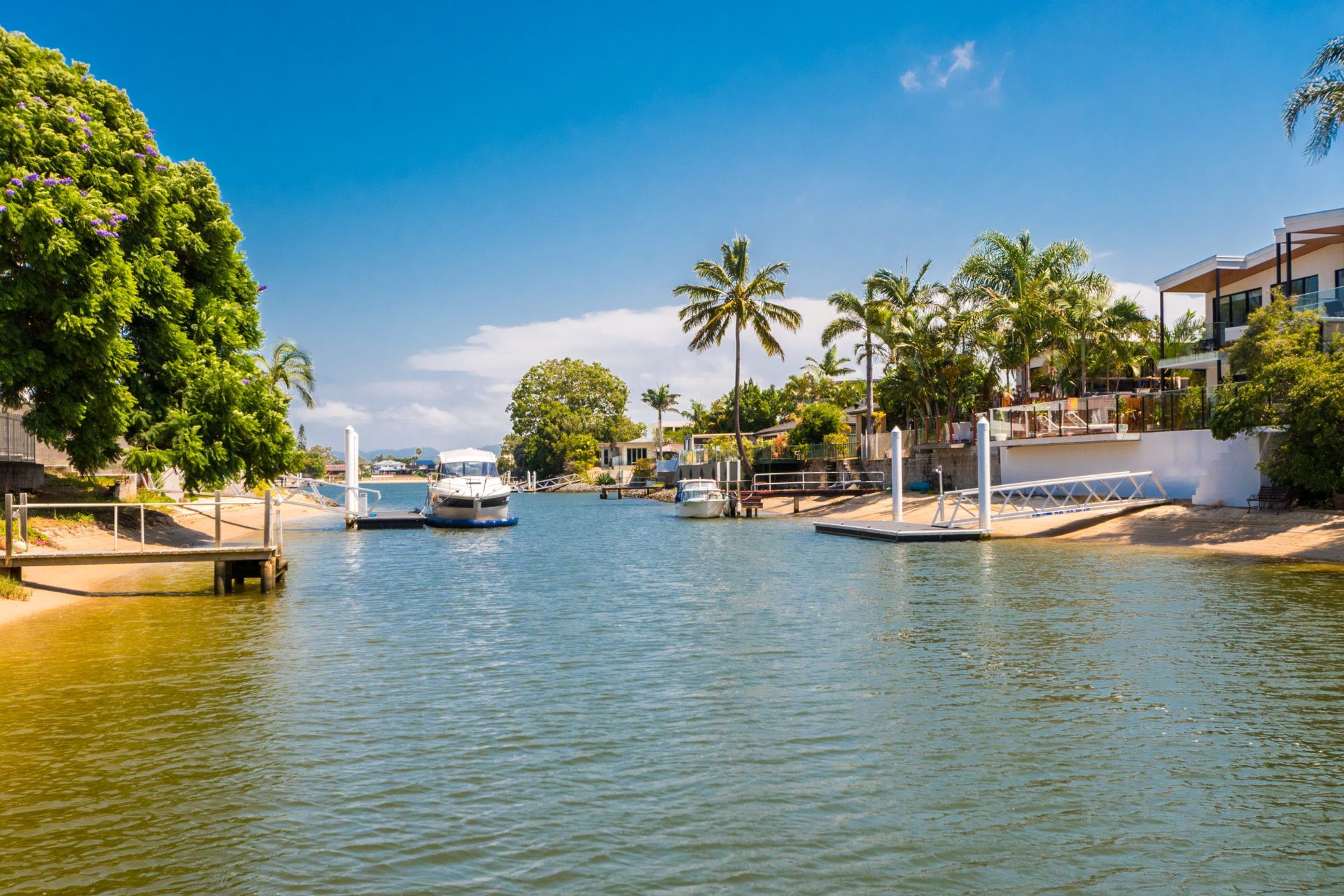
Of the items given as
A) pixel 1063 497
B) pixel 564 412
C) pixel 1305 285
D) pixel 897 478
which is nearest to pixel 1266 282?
pixel 1305 285

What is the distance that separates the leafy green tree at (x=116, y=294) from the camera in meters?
23.3

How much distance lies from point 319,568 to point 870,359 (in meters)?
42.0

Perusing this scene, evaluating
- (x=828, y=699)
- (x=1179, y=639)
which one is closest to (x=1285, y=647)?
(x=1179, y=639)

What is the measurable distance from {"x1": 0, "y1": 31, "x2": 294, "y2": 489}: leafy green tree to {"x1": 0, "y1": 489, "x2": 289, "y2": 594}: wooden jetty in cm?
359

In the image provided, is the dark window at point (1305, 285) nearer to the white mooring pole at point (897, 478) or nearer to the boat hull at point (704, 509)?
the white mooring pole at point (897, 478)

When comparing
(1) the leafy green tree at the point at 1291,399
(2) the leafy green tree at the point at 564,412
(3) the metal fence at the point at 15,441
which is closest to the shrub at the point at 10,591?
(3) the metal fence at the point at 15,441

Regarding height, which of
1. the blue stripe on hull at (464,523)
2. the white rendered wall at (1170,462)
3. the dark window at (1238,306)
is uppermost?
the dark window at (1238,306)

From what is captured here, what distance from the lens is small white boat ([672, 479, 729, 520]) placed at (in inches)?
2124

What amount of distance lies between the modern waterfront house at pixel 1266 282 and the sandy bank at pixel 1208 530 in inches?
201

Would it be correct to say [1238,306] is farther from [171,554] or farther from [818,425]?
[171,554]

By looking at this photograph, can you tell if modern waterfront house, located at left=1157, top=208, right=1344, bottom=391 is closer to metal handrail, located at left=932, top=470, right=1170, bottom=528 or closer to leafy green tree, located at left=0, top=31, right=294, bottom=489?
metal handrail, located at left=932, top=470, right=1170, bottom=528

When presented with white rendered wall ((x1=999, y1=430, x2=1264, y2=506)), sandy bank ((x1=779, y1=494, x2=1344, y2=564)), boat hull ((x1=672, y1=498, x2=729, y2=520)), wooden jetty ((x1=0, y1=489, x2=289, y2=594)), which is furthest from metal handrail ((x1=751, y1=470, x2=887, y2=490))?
wooden jetty ((x1=0, y1=489, x2=289, y2=594))

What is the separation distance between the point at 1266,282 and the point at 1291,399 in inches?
566

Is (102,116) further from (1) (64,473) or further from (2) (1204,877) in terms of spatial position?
(2) (1204,877)
